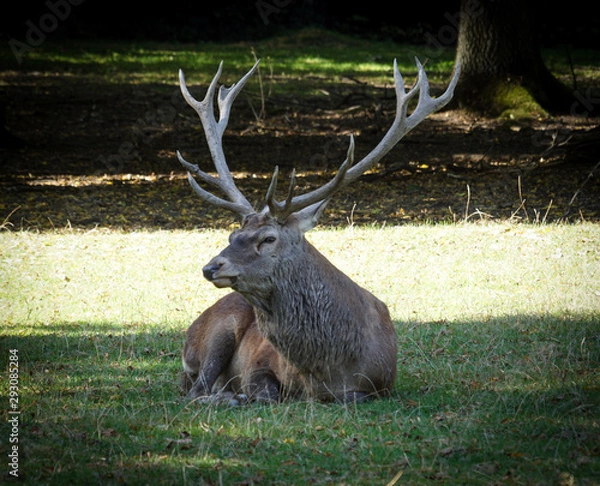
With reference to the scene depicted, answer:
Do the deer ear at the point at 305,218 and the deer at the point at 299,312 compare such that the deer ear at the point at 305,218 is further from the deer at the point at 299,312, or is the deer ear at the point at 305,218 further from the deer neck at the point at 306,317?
the deer neck at the point at 306,317

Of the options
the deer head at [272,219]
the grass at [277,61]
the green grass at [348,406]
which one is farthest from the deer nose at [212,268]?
the grass at [277,61]

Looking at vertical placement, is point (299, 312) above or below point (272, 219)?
below

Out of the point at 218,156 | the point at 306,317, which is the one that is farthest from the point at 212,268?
the point at 218,156

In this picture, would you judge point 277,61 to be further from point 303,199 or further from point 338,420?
point 338,420

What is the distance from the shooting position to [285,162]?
15.2m

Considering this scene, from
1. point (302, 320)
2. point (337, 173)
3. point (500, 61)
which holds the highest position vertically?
point (500, 61)

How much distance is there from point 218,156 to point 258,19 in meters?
29.8

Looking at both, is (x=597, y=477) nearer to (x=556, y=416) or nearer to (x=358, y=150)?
(x=556, y=416)

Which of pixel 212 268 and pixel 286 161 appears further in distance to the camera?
pixel 286 161

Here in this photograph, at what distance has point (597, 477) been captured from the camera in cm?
423

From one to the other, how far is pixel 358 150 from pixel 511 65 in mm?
3727
